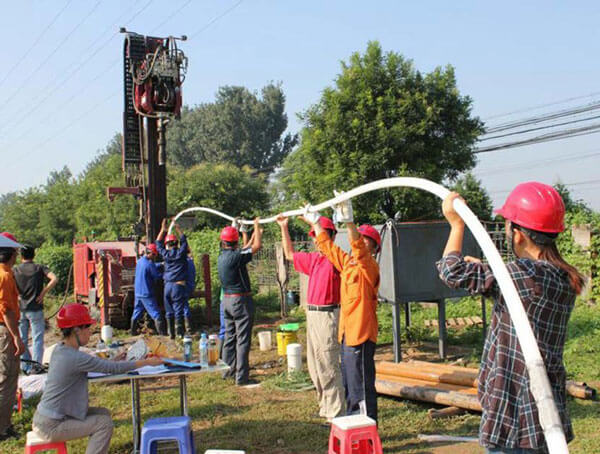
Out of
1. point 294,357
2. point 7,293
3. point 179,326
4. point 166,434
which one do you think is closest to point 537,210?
point 166,434

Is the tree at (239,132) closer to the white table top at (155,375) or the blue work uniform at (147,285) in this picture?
the blue work uniform at (147,285)

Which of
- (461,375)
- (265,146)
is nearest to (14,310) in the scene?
(461,375)

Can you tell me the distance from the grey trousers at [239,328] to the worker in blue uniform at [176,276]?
3098 mm

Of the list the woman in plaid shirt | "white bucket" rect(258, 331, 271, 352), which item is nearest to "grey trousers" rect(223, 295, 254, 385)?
"white bucket" rect(258, 331, 271, 352)

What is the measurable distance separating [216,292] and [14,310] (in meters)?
9.18

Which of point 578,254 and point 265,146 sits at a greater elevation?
point 265,146

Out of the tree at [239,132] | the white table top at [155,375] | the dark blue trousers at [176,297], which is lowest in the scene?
the white table top at [155,375]

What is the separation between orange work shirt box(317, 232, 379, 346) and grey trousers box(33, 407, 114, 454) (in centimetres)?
214

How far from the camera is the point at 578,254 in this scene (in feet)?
43.6

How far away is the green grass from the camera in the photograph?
5.69 meters

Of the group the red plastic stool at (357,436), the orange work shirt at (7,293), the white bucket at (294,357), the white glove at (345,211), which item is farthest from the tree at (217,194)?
the red plastic stool at (357,436)

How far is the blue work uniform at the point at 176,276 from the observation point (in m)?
10.9

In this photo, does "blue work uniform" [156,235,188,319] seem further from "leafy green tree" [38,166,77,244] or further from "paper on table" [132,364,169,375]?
"leafy green tree" [38,166,77,244]

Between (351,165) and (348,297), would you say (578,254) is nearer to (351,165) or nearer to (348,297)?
(351,165)
